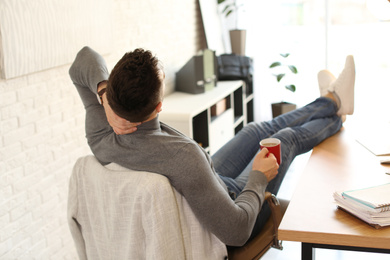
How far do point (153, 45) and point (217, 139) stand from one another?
0.88 metres

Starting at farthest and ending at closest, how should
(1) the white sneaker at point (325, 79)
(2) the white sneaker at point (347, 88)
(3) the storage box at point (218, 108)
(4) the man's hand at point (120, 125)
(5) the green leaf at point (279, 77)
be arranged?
(5) the green leaf at point (279, 77) → (3) the storage box at point (218, 108) → (1) the white sneaker at point (325, 79) → (2) the white sneaker at point (347, 88) → (4) the man's hand at point (120, 125)

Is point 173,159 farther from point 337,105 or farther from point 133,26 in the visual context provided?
point 133,26

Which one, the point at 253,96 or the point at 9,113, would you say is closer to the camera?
the point at 9,113

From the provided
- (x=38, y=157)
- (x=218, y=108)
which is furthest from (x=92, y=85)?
(x=218, y=108)

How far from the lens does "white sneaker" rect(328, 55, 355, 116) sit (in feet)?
8.36

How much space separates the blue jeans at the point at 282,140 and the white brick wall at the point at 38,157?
90cm

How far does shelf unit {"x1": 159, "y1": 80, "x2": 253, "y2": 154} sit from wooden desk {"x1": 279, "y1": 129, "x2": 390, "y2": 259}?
48.3 inches

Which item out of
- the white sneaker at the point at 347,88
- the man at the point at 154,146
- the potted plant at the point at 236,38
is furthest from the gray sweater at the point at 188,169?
the potted plant at the point at 236,38

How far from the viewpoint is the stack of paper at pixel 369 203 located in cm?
143

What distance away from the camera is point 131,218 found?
150 centimetres

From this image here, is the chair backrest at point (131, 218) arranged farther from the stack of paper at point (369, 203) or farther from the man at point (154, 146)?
the stack of paper at point (369, 203)

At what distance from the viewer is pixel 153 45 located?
376 cm

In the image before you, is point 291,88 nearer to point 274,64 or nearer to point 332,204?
point 274,64

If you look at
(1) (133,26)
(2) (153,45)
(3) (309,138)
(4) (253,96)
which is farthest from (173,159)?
(4) (253,96)
